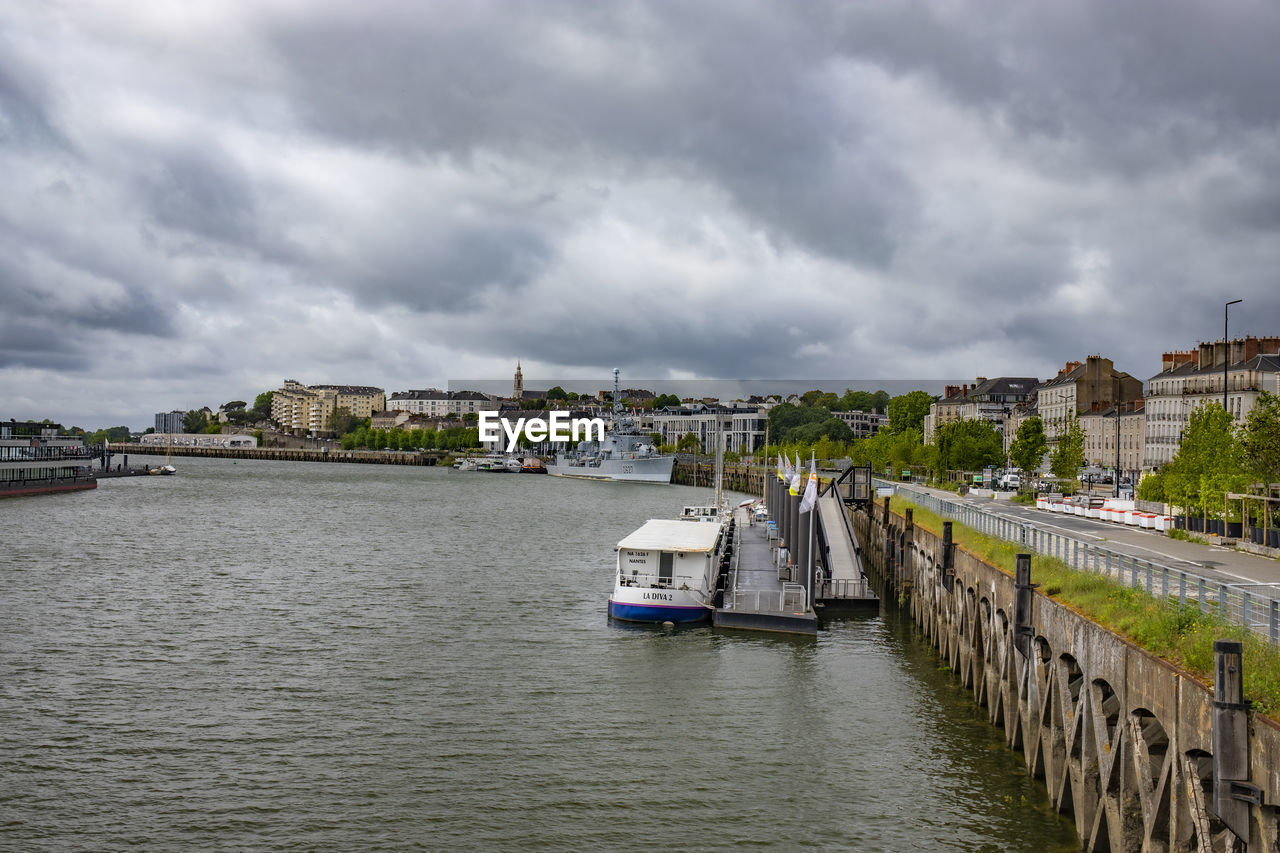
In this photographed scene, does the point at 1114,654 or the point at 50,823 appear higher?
the point at 1114,654

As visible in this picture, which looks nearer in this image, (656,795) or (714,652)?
(656,795)

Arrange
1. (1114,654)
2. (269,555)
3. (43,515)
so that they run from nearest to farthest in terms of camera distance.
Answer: (1114,654) < (269,555) < (43,515)

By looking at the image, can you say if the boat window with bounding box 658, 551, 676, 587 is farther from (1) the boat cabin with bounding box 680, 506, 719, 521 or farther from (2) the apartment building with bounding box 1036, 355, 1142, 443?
(2) the apartment building with bounding box 1036, 355, 1142, 443

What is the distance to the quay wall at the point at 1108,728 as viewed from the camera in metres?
11.8

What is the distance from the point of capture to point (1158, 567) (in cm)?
1795

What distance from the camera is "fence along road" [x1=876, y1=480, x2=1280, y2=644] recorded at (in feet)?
52.2

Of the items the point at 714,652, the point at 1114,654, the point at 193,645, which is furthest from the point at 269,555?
the point at 1114,654

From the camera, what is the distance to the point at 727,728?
85.3ft

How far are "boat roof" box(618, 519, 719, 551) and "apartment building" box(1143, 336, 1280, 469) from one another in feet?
178

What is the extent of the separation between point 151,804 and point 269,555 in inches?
1642

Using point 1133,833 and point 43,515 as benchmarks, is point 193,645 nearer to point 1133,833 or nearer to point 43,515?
point 1133,833

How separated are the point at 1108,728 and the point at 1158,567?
3.14 metres

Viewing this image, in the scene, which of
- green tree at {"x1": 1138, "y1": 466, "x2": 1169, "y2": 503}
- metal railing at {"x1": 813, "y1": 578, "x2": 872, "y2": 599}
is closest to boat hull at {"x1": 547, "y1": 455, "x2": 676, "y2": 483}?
green tree at {"x1": 1138, "y1": 466, "x2": 1169, "y2": 503}

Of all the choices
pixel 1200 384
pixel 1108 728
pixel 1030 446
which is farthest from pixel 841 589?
pixel 1200 384
